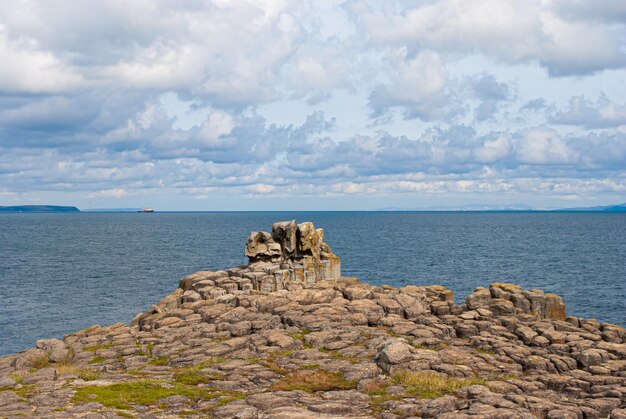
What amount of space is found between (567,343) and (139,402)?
2425 cm

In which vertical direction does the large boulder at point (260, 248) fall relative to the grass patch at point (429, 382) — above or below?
above

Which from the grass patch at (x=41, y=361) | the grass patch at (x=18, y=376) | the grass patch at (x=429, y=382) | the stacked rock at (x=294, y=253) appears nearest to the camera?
the grass patch at (x=429, y=382)

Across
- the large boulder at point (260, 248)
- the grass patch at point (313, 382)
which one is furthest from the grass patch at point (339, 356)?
the large boulder at point (260, 248)

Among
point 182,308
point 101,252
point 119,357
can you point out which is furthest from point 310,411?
point 101,252

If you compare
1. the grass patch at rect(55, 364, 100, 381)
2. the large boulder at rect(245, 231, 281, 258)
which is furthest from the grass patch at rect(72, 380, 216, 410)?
the large boulder at rect(245, 231, 281, 258)

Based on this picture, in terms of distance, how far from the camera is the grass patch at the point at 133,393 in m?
21.2

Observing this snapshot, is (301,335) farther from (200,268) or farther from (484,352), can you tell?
(200,268)

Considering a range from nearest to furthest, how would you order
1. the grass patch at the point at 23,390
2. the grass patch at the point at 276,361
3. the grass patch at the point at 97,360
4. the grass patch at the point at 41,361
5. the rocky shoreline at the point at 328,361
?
the rocky shoreline at the point at 328,361 < the grass patch at the point at 23,390 < the grass patch at the point at 276,361 < the grass patch at the point at 97,360 < the grass patch at the point at 41,361

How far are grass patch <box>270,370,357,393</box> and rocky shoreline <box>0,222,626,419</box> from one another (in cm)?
9

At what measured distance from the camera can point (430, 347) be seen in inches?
1259

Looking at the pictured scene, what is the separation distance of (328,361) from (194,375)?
21.7 ft

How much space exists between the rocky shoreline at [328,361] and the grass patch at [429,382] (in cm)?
9

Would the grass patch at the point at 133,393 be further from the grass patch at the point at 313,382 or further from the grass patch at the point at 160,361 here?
the grass patch at the point at 160,361

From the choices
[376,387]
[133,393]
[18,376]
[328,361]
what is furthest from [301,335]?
[18,376]
